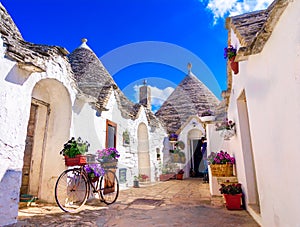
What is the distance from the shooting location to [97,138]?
18.2 ft

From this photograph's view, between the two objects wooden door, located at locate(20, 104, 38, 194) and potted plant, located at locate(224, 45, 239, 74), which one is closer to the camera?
potted plant, located at locate(224, 45, 239, 74)

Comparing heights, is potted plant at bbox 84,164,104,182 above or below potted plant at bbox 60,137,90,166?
below

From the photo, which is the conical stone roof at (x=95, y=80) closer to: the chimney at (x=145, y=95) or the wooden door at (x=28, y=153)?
the chimney at (x=145, y=95)

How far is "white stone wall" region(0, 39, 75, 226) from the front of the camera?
285 centimetres

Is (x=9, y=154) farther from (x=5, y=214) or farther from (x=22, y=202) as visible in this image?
(x=22, y=202)

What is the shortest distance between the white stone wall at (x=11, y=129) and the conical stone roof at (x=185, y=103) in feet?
30.7

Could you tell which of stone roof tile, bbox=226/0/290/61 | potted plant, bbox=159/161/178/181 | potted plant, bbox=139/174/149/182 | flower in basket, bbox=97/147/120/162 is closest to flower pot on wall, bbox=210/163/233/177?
flower in basket, bbox=97/147/120/162

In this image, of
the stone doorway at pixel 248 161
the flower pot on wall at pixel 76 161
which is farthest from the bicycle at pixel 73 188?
the stone doorway at pixel 248 161

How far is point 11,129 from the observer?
9.95ft

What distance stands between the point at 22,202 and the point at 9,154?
144 centimetres

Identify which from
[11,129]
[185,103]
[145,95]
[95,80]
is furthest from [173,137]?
[11,129]

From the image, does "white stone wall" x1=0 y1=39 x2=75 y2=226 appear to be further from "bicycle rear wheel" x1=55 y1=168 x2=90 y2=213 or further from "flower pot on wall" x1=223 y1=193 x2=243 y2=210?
"flower pot on wall" x1=223 y1=193 x2=243 y2=210

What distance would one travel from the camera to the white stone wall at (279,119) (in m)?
1.52

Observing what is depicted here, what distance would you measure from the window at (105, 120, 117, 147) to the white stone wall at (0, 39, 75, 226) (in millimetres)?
2963
